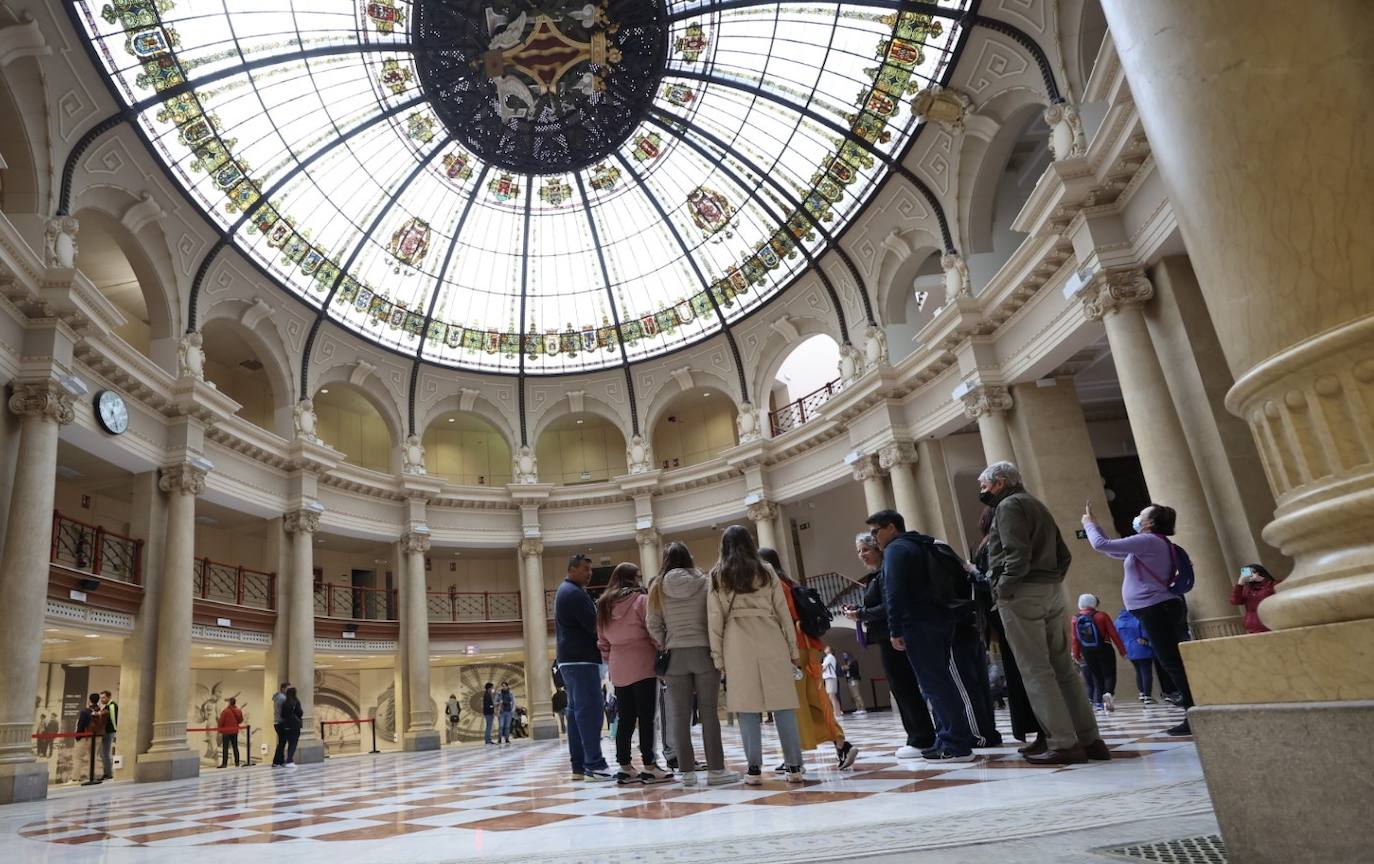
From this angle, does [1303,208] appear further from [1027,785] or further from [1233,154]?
[1027,785]

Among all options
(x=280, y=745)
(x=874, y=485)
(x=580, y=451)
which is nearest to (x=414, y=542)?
(x=580, y=451)

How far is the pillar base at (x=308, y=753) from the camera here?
17.7 m

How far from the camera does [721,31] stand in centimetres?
1780

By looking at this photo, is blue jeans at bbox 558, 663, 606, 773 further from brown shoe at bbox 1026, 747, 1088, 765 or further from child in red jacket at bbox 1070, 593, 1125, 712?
child in red jacket at bbox 1070, 593, 1125, 712

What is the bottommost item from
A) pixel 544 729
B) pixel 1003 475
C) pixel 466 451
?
pixel 544 729

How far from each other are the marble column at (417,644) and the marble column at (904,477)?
13053 millimetres

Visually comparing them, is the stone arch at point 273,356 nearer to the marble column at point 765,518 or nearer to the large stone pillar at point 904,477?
the marble column at point 765,518

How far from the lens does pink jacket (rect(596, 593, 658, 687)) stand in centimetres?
602

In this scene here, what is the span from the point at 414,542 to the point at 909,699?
19459 millimetres

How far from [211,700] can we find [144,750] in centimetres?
806

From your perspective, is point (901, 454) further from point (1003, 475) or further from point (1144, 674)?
Answer: point (1003, 475)

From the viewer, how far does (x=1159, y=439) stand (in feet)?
37.0

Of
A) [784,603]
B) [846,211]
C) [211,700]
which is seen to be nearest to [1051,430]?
[846,211]

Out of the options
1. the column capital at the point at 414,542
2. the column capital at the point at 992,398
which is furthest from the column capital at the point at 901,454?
the column capital at the point at 414,542
